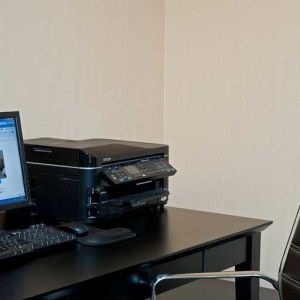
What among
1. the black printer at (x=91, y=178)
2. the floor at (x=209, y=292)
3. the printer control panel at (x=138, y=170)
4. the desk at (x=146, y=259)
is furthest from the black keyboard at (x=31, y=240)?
the floor at (x=209, y=292)

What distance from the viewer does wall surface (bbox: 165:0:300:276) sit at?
318 centimetres

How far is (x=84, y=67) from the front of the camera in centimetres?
297

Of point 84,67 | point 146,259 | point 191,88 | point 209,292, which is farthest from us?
point 191,88

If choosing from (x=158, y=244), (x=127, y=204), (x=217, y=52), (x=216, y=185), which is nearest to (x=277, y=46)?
(x=217, y=52)

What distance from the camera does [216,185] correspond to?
11.4 feet

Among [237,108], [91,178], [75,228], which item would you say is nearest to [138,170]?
[91,178]

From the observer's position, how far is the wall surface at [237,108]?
3.18 m

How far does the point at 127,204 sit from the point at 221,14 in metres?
1.62

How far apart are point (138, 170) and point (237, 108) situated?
126cm

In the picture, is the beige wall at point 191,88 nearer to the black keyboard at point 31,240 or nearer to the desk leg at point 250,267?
the black keyboard at point 31,240

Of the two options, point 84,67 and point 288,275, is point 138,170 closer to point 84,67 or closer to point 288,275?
point 288,275

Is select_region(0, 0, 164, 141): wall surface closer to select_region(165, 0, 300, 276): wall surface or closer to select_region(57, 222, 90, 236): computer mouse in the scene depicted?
select_region(165, 0, 300, 276): wall surface

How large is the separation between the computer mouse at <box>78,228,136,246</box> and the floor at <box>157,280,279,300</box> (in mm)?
1369

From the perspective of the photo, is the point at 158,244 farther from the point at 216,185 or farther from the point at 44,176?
the point at 216,185
